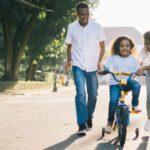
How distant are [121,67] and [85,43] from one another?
3.91ft

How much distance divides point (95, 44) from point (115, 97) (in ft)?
4.91

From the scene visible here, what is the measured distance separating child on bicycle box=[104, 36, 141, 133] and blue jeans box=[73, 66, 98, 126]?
2.79ft

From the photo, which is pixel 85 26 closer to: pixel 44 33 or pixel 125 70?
pixel 125 70

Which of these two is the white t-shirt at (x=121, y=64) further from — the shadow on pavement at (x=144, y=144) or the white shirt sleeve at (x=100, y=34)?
the white shirt sleeve at (x=100, y=34)

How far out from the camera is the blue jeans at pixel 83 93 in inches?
332

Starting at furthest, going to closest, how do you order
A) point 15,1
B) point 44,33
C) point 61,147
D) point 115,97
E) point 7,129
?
point 44,33
point 15,1
point 7,129
point 115,97
point 61,147

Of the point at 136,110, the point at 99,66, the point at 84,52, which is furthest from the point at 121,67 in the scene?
the point at 84,52

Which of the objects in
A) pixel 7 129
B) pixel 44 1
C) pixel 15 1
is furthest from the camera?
pixel 44 1

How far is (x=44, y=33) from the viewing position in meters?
37.3

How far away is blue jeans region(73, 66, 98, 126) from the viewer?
842 centimetres

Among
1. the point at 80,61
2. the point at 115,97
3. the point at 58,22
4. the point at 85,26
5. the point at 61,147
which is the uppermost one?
the point at 58,22

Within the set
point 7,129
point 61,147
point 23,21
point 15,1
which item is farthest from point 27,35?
point 61,147

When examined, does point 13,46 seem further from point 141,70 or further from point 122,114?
point 122,114

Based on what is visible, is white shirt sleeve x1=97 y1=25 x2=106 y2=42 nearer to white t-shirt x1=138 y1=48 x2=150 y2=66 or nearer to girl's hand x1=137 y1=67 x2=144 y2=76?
white t-shirt x1=138 y1=48 x2=150 y2=66
